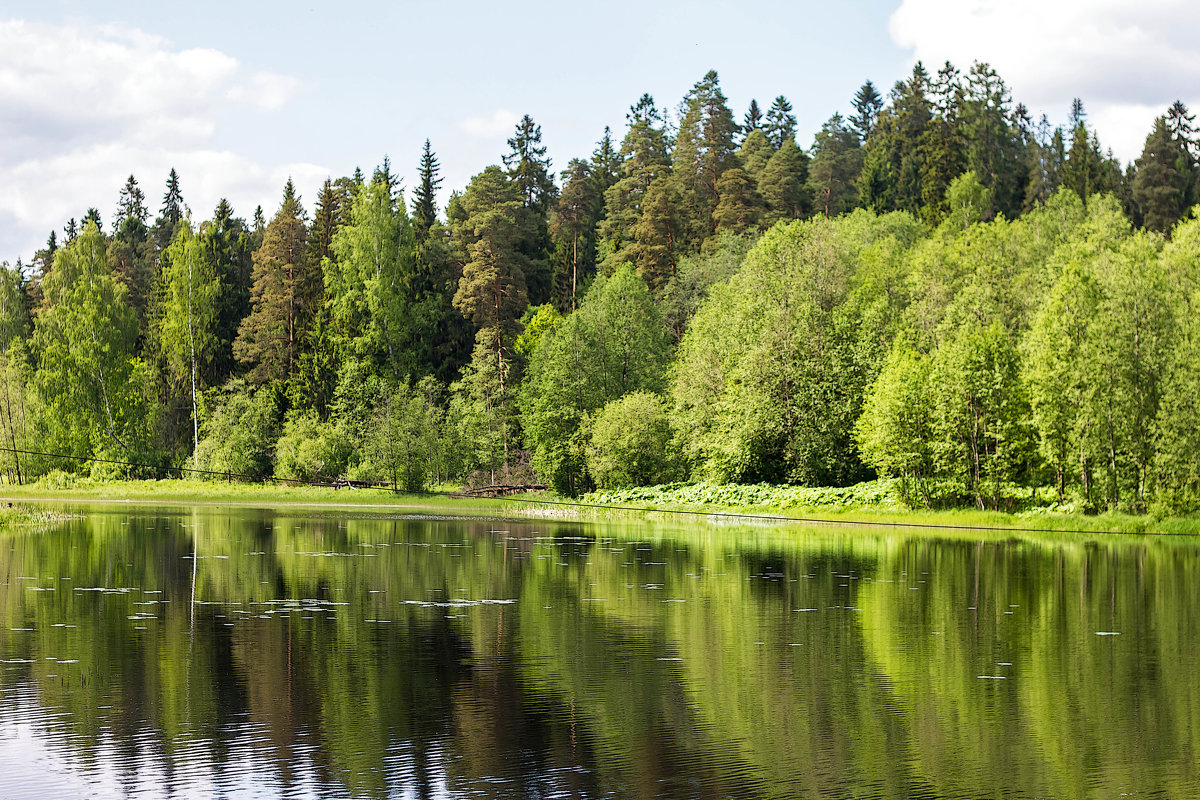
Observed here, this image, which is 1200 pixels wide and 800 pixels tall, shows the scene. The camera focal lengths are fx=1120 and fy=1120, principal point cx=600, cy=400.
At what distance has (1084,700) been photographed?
1352 cm

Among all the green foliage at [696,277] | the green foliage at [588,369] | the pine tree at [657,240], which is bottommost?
the green foliage at [588,369]

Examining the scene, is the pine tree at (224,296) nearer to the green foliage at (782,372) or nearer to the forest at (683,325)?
the forest at (683,325)

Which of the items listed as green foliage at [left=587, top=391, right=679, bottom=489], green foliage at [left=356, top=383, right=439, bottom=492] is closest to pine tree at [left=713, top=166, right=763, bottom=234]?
green foliage at [left=587, top=391, right=679, bottom=489]

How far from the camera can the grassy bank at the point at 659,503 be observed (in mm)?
45344

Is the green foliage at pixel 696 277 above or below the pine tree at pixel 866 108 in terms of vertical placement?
below

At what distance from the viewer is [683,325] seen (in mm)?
89562

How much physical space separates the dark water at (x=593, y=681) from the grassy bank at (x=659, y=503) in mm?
17244

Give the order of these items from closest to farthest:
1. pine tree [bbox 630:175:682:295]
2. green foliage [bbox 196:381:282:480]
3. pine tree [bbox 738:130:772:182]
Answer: green foliage [bbox 196:381:282:480], pine tree [bbox 630:175:682:295], pine tree [bbox 738:130:772:182]

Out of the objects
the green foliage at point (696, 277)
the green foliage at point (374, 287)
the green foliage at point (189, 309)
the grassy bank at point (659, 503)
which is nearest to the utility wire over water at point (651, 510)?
the grassy bank at point (659, 503)

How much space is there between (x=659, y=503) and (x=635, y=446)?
17.8 feet

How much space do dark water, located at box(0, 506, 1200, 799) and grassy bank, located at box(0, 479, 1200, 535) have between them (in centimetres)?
1724

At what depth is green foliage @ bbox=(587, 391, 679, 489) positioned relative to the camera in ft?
222

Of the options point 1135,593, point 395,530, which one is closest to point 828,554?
point 1135,593

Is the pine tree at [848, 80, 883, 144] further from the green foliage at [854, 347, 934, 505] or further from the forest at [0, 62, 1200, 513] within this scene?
the green foliage at [854, 347, 934, 505]
